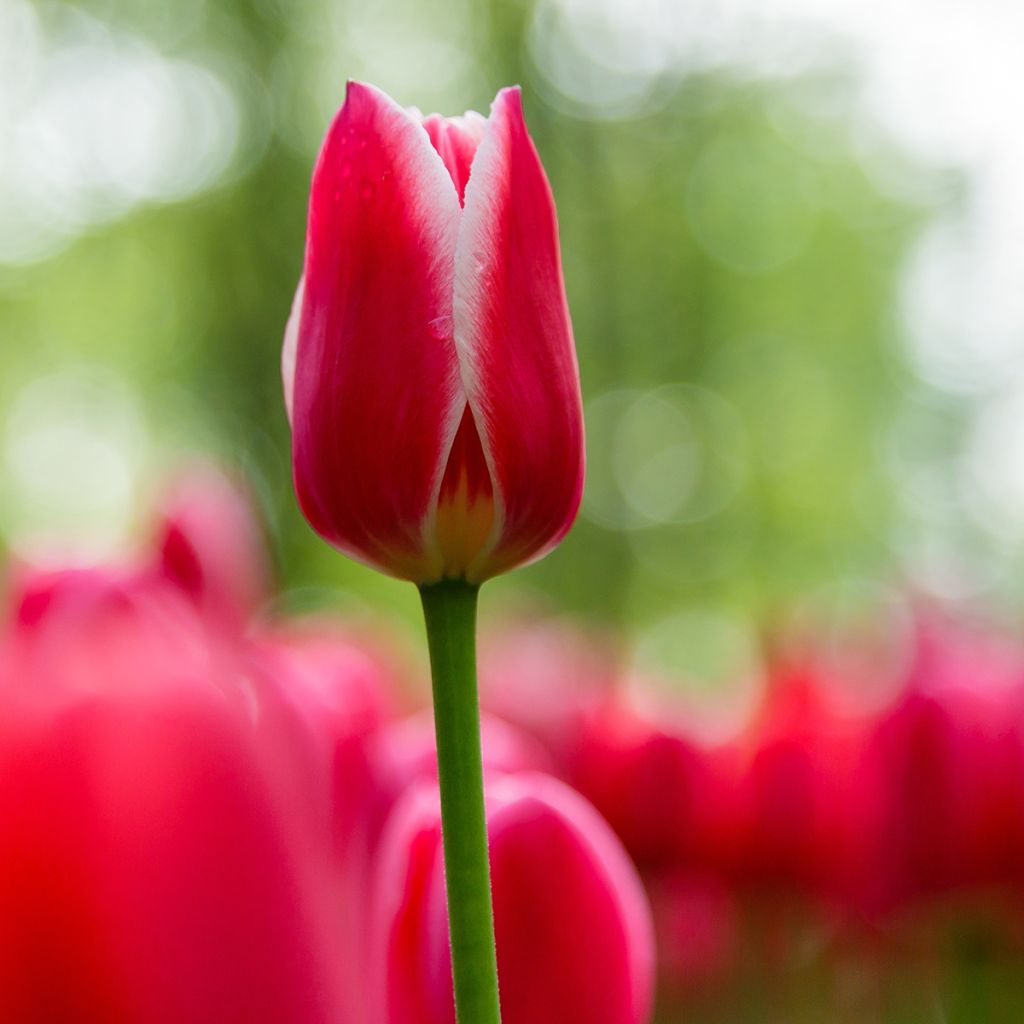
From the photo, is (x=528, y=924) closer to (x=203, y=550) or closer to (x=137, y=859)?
(x=137, y=859)

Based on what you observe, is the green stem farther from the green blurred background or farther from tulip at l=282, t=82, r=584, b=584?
the green blurred background

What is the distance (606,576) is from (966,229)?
337 cm

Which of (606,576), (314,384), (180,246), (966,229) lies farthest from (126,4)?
(314,384)

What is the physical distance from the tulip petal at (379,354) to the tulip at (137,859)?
120 millimetres

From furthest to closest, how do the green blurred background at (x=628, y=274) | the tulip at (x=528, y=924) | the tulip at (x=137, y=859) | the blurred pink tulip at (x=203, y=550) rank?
the green blurred background at (x=628, y=274) → the blurred pink tulip at (x=203, y=550) → the tulip at (x=528, y=924) → the tulip at (x=137, y=859)

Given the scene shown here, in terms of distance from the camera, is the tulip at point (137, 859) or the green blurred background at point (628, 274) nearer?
the tulip at point (137, 859)

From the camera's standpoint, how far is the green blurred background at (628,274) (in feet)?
23.9

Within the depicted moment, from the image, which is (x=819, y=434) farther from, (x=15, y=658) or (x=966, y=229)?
(x=15, y=658)

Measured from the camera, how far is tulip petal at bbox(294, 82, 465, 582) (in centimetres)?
29

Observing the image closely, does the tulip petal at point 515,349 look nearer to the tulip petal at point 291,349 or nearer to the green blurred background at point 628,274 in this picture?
the tulip petal at point 291,349

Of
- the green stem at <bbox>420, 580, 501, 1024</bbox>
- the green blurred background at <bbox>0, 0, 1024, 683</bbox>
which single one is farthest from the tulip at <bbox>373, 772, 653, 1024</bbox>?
the green blurred background at <bbox>0, 0, 1024, 683</bbox>

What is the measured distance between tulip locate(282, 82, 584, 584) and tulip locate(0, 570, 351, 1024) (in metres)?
0.12

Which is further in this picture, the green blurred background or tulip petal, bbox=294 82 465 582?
the green blurred background

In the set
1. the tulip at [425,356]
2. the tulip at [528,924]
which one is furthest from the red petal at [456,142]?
the tulip at [528,924]
